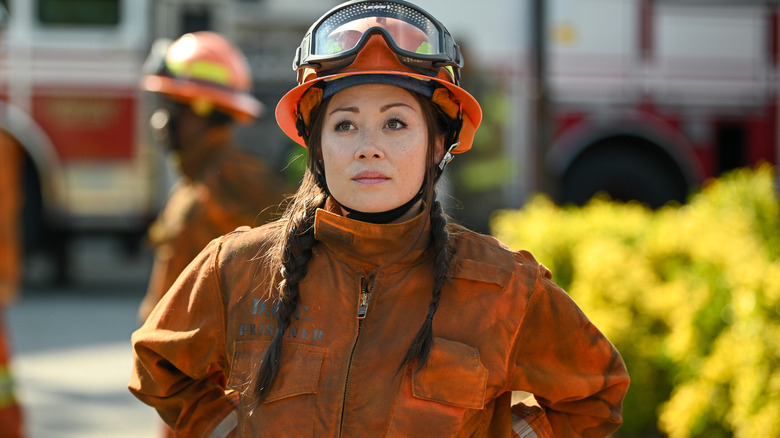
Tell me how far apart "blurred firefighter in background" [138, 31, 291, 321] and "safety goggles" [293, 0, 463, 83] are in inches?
64.5

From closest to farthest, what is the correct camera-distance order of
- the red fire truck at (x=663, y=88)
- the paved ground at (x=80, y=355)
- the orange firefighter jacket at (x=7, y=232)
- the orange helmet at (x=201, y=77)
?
the orange firefighter jacket at (x=7, y=232) → the orange helmet at (x=201, y=77) → the paved ground at (x=80, y=355) → the red fire truck at (x=663, y=88)

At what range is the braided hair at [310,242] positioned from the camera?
1.77 metres

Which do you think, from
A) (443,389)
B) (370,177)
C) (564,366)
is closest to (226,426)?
(443,389)

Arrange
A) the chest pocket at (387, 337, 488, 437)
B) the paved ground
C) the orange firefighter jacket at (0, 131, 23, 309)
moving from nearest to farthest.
A: the chest pocket at (387, 337, 488, 437) → the orange firefighter jacket at (0, 131, 23, 309) → the paved ground

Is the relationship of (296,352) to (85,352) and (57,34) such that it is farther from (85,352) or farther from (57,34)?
(57,34)

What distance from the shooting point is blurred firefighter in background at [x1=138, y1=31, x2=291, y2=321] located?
344 centimetres

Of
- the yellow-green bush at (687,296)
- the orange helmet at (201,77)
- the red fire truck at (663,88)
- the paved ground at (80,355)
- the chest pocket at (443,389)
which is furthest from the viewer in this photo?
the red fire truck at (663,88)

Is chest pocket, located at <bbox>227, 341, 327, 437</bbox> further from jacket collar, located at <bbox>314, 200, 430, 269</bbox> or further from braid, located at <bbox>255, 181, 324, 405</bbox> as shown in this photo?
jacket collar, located at <bbox>314, 200, 430, 269</bbox>

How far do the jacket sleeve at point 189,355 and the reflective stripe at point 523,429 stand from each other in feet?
1.91

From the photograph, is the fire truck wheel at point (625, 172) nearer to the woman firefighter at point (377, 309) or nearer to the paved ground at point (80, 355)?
the paved ground at point (80, 355)

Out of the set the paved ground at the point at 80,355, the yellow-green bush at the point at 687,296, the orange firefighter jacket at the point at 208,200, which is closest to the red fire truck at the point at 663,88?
the yellow-green bush at the point at 687,296

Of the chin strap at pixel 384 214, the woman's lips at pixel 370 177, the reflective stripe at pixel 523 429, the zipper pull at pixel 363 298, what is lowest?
the reflective stripe at pixel 523 429

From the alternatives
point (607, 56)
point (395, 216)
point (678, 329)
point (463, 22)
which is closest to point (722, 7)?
point (607, 56)

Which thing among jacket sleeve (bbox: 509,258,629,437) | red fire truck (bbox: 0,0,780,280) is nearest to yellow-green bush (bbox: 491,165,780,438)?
jacket sleeve (bbox: 509,258,629,437)
